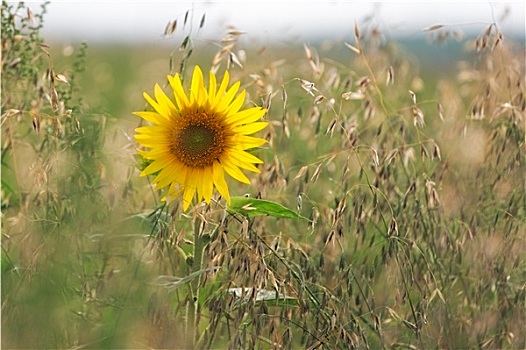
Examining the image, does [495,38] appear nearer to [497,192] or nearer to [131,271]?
[497,192]

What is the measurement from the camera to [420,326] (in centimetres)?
152

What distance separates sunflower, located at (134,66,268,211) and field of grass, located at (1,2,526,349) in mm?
49

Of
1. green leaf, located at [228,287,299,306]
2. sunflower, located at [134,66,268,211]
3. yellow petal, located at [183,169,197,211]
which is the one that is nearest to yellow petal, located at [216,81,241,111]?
sunflower, located at [134,66,268,211]

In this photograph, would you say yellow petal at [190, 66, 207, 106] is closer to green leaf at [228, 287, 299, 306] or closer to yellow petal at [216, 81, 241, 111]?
yellow petal at [216, 81, 241, 111]

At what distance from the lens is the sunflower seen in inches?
59.1

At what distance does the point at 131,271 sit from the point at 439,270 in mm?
549

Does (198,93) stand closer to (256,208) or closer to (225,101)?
(225,101)

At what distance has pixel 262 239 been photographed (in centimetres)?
149

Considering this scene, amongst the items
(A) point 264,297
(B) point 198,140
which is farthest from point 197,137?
(A) point 264,297

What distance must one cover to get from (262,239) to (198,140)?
0.19 metres

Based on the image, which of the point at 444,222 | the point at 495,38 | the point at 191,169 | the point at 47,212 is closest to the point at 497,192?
the point at 444,222

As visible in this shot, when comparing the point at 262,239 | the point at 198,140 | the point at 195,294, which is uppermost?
the point at 198,140

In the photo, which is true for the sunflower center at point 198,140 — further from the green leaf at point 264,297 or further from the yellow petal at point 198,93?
the green leaf at point 264,297

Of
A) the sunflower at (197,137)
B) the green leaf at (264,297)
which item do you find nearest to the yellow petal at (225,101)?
the sunflower at (197,137)
